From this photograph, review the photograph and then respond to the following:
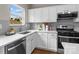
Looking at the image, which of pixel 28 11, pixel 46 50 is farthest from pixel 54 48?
pixel 28 11

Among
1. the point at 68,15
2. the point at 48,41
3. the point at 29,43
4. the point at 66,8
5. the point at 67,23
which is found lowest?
the point at 48,41

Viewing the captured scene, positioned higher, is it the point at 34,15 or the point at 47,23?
the point at 34,15

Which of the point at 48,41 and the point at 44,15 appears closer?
the point at 48,41

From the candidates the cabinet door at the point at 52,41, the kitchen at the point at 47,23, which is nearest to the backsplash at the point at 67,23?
the kitchen at the point at 47,23

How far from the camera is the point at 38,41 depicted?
4.44 meters

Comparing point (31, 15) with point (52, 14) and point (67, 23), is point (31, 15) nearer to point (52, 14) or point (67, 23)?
point (52, 14)

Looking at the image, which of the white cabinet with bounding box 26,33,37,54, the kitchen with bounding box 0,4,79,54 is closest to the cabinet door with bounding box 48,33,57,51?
the kitchen with bounding box 0,4,79,54

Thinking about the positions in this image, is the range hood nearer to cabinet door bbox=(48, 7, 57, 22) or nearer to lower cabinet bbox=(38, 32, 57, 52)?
cabinet door bbox=(48, 7, 57, 22)

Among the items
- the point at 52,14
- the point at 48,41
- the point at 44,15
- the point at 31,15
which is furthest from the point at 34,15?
the point at 48,41

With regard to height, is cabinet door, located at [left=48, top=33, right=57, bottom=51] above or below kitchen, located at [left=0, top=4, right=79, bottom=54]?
below

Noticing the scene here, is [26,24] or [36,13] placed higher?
[36,13]

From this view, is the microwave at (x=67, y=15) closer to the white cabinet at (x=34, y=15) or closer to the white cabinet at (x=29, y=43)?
the white cabinet at (x=34, y=15)
